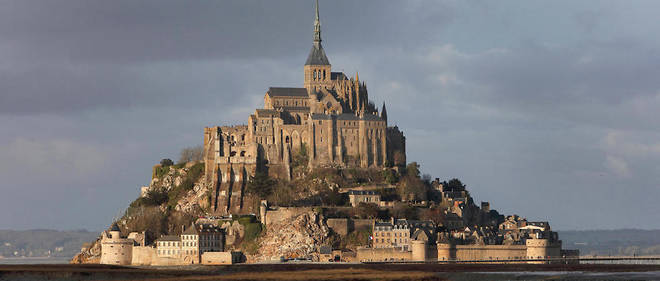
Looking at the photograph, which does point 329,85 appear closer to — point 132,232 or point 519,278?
point 132,232

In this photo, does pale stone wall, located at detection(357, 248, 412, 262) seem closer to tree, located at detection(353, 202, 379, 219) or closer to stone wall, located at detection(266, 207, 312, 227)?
tree, located at detection(353, 202, 379, 219)

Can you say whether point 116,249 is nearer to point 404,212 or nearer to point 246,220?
point 246,220

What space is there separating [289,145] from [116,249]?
29.6 m

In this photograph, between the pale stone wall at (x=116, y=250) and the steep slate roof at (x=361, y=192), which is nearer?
the pale stone wall at (x=116, y=250)

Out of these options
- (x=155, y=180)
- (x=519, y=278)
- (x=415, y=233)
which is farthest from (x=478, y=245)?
(x=155, y=180)

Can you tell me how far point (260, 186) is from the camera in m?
142

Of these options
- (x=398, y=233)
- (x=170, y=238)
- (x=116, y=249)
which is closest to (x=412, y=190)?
(x=398, y=233)

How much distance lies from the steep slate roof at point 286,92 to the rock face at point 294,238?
28.8m

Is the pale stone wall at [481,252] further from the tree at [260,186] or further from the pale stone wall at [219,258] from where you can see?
the tree at [260,186]

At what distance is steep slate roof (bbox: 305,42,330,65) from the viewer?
15888 centimetres

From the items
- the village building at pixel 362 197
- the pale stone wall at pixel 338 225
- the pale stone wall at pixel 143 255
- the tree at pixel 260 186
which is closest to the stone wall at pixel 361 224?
the pale stone wall at pixel 338 225

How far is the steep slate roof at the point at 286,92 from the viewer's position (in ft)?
511

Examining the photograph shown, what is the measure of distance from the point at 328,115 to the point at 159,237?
29.5m

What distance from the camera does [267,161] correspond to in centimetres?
14762
